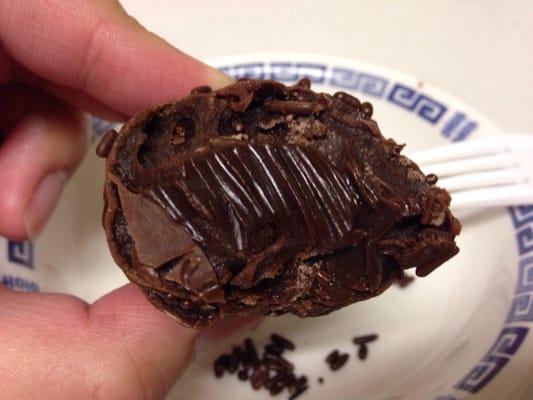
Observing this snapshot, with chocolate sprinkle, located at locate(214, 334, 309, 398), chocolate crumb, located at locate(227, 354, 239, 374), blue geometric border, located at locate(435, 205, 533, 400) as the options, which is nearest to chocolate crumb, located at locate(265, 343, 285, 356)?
chocolate sprinkle, located at locate(214, 334, 309, 398)

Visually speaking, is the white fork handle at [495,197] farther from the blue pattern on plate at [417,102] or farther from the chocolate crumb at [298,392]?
the chocolate crumb at [298,392]

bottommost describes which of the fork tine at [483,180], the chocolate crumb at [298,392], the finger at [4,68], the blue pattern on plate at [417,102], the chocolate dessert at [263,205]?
the chocolate crumb at [298,392]

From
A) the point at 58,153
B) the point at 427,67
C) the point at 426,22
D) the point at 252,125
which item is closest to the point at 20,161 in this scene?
the point at 58,153

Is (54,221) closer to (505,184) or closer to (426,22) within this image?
(505,184)

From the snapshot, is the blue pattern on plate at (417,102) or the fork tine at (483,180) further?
the blue pattern on plate at (417,102)

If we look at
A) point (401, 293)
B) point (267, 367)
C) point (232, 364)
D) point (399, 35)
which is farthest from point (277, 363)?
point (399, 35)

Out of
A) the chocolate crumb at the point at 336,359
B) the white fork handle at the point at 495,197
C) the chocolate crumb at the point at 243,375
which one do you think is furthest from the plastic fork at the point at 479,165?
the chocolate crumb at the point at 243,375

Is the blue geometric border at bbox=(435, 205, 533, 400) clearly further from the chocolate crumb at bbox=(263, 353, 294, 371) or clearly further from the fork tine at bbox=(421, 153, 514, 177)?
the chocolate crumb at bbox=(263, 353, 294, 371)
